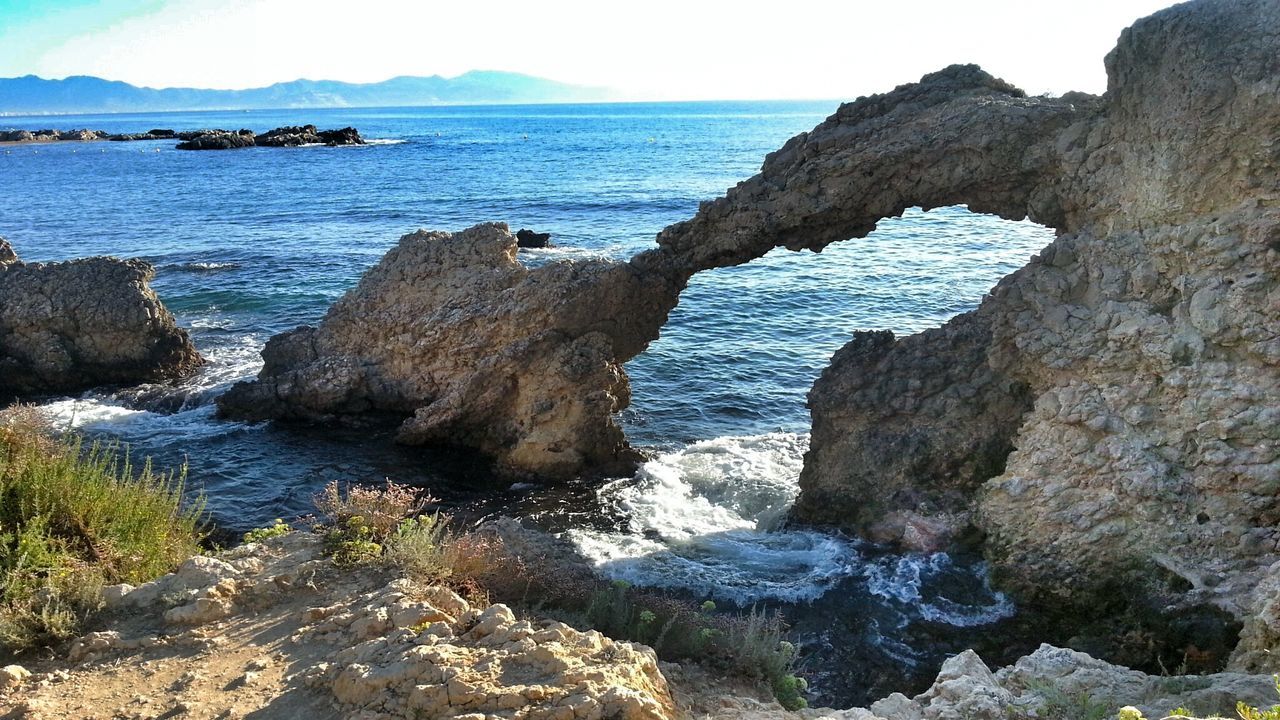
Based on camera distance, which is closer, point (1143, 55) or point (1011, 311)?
point (1143, 55)

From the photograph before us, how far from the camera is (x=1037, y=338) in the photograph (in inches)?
467

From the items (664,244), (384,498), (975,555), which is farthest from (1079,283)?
(384,498)

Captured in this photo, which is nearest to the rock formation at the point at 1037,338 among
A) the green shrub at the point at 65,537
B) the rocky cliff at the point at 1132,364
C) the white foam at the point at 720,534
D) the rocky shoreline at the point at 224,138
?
the rocky cliff at the point at 1132,364

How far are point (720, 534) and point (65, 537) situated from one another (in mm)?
8966

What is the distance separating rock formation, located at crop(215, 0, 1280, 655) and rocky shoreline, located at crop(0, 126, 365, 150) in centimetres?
9885

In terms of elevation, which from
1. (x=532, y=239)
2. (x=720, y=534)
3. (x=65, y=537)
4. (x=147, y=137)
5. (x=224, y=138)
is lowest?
(x=720, y=534)

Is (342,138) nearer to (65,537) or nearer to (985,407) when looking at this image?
(985,407)

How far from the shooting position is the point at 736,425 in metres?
19.3

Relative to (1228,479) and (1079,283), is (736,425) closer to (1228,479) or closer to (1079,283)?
(1079,283)

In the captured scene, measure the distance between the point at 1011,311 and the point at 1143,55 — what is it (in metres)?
3.60

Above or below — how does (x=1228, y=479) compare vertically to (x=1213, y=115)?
below

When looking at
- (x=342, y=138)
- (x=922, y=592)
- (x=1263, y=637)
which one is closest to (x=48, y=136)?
(x=342, y=138)

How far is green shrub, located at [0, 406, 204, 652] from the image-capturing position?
24.7 feet

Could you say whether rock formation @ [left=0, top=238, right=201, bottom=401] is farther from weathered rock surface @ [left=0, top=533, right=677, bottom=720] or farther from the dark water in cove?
weathered rock surface @ [left=0, top=533, right=677, bottom=720]
